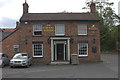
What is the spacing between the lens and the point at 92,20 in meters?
20.0

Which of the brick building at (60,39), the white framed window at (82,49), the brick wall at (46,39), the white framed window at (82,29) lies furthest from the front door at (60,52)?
the white framed window at (82,29)

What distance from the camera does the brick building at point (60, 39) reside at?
64.6 ft

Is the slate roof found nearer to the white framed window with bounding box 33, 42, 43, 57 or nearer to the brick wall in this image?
the brick wall

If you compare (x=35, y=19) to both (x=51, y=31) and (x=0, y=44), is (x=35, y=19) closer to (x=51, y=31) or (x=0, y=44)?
(x=51, y=31)

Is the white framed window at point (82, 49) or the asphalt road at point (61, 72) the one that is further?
the white framed window at point (82, 49)

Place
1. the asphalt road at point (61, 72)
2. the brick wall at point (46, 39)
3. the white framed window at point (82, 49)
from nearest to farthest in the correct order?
the asphalt road at point (61, 72)
the brick wall at point (46, 39)
the white framed window at point (82, 49)

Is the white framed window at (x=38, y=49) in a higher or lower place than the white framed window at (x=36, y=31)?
lower

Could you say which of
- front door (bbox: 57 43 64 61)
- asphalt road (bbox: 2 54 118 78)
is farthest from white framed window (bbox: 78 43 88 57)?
asphalt road (bbox: 2 54 118 78)

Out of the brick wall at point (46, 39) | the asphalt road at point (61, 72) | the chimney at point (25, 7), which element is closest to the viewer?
the asphalt road at point (61, 72)

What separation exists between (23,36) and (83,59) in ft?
27.9

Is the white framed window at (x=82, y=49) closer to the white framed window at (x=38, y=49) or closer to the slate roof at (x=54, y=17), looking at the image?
the slate roof at (x=54, y=17)

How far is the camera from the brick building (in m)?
19.7

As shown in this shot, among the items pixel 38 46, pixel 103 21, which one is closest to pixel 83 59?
pixel 38 46

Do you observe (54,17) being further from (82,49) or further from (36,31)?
(82,49)
